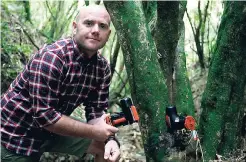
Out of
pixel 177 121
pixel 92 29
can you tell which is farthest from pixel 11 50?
pixel 177 121

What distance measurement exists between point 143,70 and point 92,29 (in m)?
0.65

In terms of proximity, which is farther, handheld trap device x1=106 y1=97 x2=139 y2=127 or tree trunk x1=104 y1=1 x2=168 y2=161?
tree trunk x1=104 y1=1 x2=168 y2=161

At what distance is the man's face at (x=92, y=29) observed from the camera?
2.84m

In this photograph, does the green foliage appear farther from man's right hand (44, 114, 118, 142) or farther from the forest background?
man's right hand (44, 114, 118, 142)

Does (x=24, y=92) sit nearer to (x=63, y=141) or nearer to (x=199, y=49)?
(x=63, y=141)

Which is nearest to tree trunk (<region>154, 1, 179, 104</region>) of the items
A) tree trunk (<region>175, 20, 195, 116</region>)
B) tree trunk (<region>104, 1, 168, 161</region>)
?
tree trunk (<region>175, 20, 195, 116</region>)

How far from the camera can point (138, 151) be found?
18.1 ft

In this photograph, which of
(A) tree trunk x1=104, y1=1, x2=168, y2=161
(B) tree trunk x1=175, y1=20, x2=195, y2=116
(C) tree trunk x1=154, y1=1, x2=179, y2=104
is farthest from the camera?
(B) tree trunk x1=175, y1=20, x2=195, y2=116

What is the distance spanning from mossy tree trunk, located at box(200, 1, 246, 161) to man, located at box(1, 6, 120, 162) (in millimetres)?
1188

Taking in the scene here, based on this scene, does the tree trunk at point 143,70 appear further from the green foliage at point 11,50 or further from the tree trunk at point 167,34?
the green foliage at point 11,50

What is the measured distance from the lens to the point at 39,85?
2635mm

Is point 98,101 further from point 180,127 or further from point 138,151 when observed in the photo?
point 138,151

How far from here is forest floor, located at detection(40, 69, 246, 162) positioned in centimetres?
364

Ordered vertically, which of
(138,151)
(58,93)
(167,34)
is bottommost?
(138,151)
